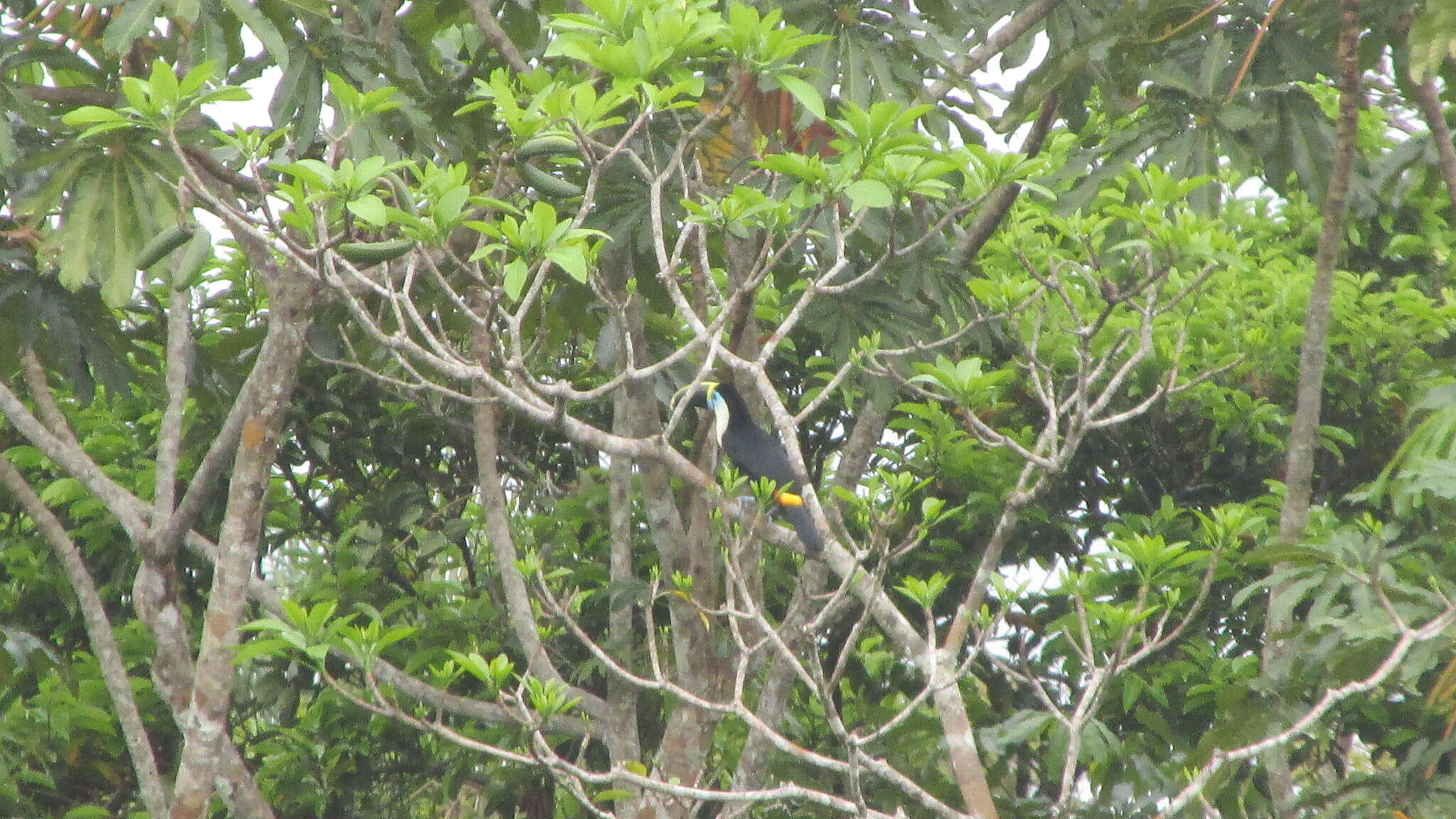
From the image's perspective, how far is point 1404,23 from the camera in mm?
3564

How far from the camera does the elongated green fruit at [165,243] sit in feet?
9.78

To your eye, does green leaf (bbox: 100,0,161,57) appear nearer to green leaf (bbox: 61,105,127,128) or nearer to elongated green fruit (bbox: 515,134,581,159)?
green leaf (bbox: 61,105,127,128)

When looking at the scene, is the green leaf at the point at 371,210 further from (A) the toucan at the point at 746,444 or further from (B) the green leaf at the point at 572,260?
(A) the toucan at the point at 746,444

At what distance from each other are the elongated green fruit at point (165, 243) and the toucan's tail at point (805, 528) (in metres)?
1.41

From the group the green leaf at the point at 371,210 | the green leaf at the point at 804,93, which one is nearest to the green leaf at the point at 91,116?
the green leaf at the point at 371,210

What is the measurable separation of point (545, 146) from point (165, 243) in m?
0.86

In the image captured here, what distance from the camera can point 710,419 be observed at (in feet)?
13.9

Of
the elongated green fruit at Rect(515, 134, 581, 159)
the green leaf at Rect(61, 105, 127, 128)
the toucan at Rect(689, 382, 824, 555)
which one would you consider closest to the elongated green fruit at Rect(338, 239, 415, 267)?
the elongated green fruit at Rect(515, 134, 581, 159)

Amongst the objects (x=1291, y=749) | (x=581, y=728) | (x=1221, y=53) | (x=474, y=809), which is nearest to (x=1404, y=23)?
(x=1221, y=53)

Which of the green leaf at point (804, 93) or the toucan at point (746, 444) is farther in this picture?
the toucan at point (746, 444)

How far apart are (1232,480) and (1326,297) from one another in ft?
4.96

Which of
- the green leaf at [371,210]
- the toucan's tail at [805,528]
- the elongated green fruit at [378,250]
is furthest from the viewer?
the toucan's tail at [805,528]

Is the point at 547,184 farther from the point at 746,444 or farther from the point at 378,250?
the point at 746,444

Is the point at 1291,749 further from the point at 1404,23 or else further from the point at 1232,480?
the point at 1404,23
